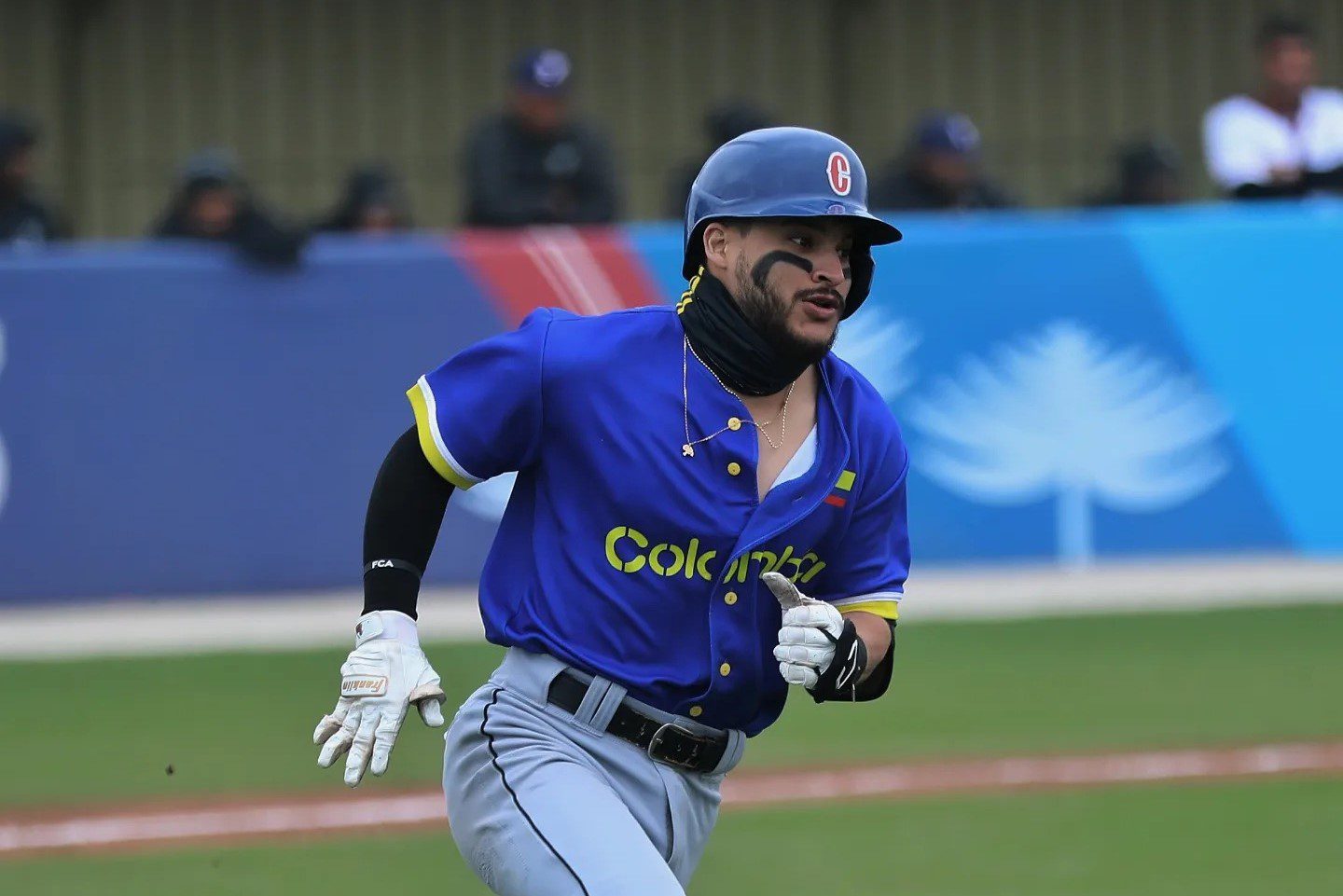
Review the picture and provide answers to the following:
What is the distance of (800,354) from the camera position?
4.57 meters

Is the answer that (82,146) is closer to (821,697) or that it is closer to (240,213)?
(240,213)

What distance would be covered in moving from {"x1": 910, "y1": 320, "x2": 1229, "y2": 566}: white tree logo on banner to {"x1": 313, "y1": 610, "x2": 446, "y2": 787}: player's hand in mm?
7523

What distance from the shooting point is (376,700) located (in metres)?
4.37

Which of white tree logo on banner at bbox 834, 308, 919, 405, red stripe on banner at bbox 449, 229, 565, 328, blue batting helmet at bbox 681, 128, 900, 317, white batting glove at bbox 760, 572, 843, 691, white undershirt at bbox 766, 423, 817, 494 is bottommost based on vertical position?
white tree logo on banner at bbox 834, 308, 919, 405

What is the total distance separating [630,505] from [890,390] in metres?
7.31

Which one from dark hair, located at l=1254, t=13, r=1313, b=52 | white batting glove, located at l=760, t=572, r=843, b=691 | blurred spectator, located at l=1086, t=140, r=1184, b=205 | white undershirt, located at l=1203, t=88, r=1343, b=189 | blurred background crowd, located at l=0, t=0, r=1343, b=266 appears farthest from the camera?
blurred background crowd, located at l=0, t=0, r=1343, b=266

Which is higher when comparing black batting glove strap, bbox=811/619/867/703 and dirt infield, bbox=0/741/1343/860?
black batting glove strap, bbox=811/619/867/703

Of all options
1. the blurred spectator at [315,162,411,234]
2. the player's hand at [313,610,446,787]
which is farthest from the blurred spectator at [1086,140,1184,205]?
the player's hand at [313,610,446,787]

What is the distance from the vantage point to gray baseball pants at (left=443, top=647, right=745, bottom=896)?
14.0 feet

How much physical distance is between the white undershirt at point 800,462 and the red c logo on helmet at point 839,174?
0.52 meters

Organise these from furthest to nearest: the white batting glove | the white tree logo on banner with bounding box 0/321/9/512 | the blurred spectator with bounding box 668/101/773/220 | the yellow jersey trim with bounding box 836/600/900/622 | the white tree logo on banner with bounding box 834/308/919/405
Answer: the blurred spectator with bounding box 668/101/773/220, the white tree logo on banner with bounding box 834/308/919/405, the white tree logo on banner with bounding box 0/321/9/512, the yellow jersey trim with bounding box 836/600/900/622, the white batting glove

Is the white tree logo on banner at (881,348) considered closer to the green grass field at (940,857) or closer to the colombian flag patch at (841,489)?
the green grass field at (940,857)

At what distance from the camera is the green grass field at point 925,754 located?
7.21m

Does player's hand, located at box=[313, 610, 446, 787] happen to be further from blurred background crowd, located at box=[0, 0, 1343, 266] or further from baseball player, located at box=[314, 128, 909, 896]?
blurred background crowd, located at box=[0, 0, 1343, 266]
